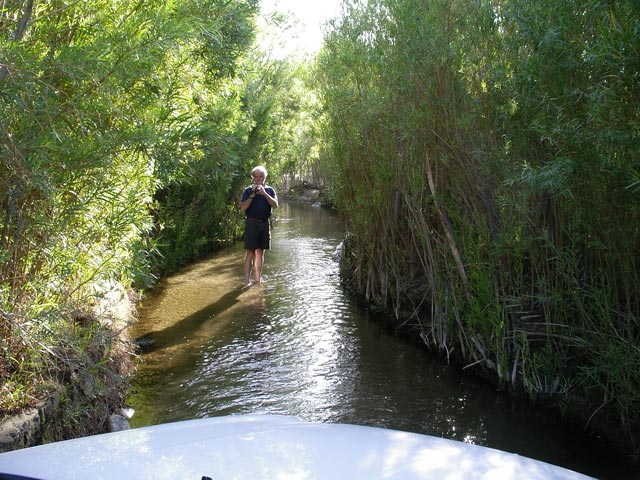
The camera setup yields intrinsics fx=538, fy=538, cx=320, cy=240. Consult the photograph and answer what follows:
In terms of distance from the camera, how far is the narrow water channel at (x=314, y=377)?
4.04 meters

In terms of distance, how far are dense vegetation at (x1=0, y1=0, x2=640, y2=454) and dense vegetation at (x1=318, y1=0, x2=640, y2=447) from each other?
0.07 ft

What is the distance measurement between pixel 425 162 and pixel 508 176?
1.55 meters

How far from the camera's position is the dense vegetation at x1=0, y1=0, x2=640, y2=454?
287cm

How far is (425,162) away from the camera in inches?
223

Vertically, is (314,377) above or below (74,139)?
below

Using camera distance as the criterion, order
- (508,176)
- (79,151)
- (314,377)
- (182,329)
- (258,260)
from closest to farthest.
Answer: (79,151)
(508,176)
(314,377)
(182,329)
(258,260)

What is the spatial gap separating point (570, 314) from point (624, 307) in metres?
0.46

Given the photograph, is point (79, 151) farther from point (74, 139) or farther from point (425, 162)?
point (425, 162)

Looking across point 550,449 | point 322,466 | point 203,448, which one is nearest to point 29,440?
point 203,448

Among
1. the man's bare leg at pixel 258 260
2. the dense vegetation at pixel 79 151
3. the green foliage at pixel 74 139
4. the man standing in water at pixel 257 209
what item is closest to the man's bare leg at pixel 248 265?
the man's bare leg at pixel 258 260

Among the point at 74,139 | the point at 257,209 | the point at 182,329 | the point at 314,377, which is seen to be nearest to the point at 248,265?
the point at 257,209

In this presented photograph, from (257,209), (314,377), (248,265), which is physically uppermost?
(257,209)

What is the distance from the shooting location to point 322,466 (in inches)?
64.6

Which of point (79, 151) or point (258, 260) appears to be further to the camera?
point (258, 260)
